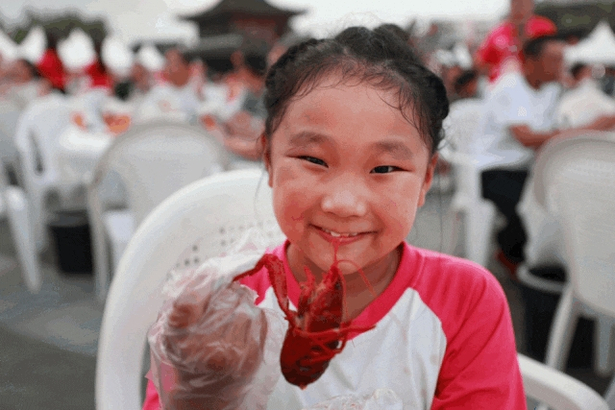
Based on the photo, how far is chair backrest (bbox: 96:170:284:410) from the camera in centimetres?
86

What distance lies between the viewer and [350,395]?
667 mm

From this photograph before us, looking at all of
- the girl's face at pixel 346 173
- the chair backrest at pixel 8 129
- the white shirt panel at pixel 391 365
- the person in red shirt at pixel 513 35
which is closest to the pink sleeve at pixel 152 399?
the white shirt panel at pixel 391 365

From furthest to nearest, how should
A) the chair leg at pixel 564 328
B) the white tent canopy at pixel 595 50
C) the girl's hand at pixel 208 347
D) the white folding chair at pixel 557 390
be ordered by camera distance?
the white tent canopy at pixel 595 50 → the chair leg at pixel 564 328 → the white folding chair at pixel 557 390 → the girl's hand at pixel 208 347

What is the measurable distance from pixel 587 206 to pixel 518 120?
1.57 meters

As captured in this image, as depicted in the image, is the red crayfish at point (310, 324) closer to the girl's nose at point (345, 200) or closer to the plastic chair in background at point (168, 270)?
the girl's nose at point (345, 200)

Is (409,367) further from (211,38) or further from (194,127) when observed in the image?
(211,38)

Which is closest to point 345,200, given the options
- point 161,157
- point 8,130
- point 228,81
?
point 161,157

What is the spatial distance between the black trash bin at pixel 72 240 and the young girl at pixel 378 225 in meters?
2.71

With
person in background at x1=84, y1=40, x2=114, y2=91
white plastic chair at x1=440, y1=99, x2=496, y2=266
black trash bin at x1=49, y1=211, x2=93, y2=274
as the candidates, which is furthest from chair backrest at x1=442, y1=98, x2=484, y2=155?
person in background at x1=84, y1=40, x2=114, y2=91

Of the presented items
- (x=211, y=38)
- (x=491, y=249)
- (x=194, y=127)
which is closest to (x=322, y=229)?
(x=194, y=127)

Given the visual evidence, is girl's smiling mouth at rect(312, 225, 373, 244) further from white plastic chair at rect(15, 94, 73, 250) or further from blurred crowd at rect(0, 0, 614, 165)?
white plastic chair at rect(15, 94, 73, 250)

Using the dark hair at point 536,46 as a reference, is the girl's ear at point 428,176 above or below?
above

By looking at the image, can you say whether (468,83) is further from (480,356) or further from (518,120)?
(480,356)

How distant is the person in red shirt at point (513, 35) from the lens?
3993 mm
